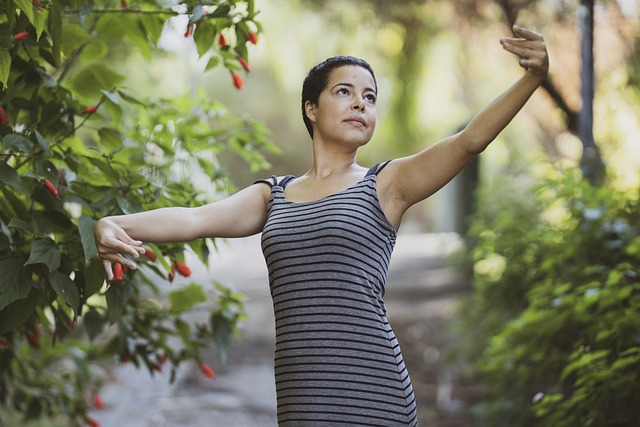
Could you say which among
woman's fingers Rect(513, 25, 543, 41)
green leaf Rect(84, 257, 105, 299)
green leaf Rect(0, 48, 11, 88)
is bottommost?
green leaf Rect(84, 257, 105, 299)

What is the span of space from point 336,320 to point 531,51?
690 mm

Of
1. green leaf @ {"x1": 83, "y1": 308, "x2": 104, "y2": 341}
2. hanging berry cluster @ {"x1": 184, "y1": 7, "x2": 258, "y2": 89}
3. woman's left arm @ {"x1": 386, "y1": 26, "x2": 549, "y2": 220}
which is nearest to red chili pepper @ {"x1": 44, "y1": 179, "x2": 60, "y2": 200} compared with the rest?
hanging berry cluster @ {"x1": 184, "y1": 7, "x2": 258, "y2": 89}

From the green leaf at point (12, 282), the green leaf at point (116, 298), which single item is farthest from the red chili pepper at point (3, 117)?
the green leaf at point (116, 298)

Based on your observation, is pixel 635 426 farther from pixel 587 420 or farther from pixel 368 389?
pixel 368 389

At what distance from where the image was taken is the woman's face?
2096mm

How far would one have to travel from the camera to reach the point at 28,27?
7.45ft

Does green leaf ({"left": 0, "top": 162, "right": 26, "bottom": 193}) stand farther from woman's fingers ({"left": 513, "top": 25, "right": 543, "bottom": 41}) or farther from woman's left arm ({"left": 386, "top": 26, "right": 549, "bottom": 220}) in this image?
woman's fingers ({"left": 513, "top": 25, "right": 543, "bottom": 41})

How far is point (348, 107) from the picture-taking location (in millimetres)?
2100

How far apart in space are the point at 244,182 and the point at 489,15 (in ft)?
62.5

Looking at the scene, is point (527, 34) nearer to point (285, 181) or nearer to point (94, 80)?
point (285, 181)

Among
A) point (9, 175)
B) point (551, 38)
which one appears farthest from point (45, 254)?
point (551, 38)

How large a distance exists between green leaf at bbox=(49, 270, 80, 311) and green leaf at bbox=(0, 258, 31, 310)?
0.07 metres

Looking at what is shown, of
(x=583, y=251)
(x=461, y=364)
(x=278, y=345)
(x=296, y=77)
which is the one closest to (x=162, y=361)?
(x=278, y=345)

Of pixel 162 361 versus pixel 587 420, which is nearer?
pixel 587 420
